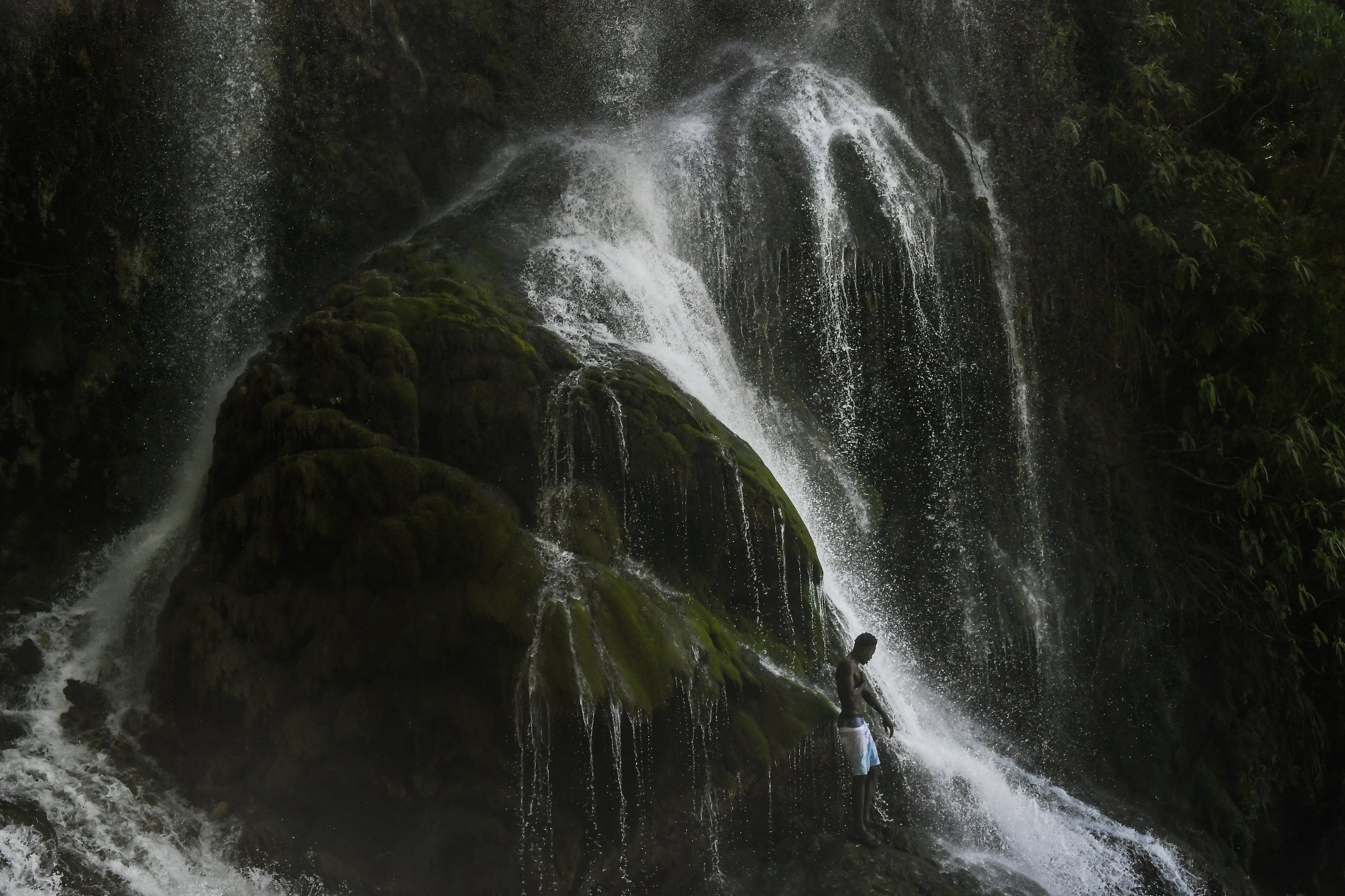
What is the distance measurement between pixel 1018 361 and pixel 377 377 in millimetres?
5100

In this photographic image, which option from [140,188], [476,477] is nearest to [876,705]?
[476,477]

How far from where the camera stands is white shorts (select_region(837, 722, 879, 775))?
611 centimetres

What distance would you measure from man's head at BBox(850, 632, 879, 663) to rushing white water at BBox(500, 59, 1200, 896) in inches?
35.8

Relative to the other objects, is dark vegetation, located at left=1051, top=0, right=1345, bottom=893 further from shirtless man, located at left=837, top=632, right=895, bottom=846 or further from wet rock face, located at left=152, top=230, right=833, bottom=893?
wet rock face, located at left=152, top=230, right=833, bottom=893

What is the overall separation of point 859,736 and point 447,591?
2.42m

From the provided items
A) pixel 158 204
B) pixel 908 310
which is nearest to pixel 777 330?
pixel 908 310

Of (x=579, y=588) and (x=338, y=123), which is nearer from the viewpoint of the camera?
(x=579, y=588)

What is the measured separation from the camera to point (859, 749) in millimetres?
6102

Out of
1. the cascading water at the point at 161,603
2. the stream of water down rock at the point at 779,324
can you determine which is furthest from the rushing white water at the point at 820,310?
the cascading water at the point at 161,603

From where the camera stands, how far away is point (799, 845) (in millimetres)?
6227

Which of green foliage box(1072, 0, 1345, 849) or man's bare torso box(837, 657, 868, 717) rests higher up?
green foliage box(1072, 0, 1345, 849)

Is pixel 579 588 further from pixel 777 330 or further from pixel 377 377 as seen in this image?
pixel 777 330

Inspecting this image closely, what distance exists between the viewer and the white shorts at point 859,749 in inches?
240

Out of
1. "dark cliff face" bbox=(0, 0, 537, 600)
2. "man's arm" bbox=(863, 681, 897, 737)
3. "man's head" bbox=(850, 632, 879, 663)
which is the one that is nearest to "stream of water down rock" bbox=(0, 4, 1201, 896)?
"dark cliff face" bbox=(0, 0, 537, 600)
